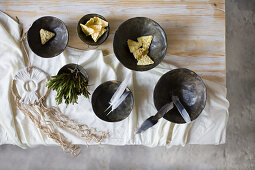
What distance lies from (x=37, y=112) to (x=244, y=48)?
1.59 m

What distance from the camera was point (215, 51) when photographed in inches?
48.8

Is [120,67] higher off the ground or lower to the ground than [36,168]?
higher

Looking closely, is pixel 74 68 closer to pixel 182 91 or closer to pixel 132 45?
pixel 132 45

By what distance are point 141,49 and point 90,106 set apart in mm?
390

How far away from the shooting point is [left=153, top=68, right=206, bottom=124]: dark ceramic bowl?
3.76 ft

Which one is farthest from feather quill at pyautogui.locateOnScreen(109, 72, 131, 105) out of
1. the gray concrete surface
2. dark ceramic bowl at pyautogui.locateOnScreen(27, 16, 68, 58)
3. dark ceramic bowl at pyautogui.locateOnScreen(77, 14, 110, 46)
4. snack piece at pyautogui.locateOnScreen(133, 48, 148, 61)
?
the gray concrete surface

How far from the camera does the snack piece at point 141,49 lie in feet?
3.82

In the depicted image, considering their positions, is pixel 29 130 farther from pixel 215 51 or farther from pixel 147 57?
pixel 215 51

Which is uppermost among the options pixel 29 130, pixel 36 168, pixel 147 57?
pixel 147 57

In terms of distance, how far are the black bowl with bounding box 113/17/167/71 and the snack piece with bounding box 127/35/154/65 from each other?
20 millimetres

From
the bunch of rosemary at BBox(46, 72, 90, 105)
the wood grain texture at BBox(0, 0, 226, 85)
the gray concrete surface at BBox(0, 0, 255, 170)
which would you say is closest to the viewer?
the bunch of rosemary at BBox(46, 72, 90, 105)

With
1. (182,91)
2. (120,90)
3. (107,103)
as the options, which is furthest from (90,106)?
(182,91)

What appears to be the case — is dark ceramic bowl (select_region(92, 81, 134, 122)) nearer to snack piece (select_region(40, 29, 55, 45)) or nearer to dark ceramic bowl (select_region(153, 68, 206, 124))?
dark ceramic bowl (select_region(153, 68, 206, 124))

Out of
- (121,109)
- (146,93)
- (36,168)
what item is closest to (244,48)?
(146,93)
